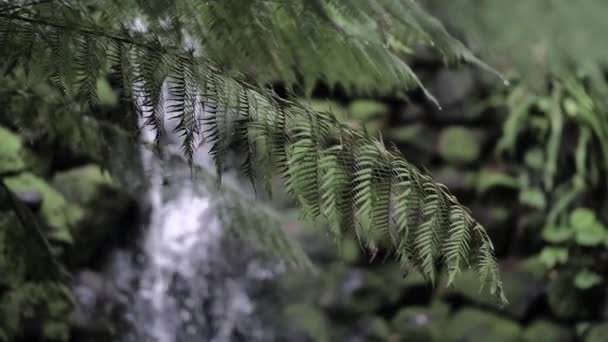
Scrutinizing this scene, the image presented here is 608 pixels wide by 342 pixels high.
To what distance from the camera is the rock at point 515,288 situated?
3.07 m

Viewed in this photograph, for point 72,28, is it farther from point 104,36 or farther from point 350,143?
point 350,143

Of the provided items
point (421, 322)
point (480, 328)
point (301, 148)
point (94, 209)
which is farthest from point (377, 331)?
point (301, 148)

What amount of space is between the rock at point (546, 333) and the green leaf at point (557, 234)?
39 centimetres

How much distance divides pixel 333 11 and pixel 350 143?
470 mm

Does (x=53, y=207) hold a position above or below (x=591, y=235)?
below

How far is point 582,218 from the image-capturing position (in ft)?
10.2

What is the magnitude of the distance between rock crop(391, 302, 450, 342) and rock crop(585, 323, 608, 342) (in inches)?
24.5

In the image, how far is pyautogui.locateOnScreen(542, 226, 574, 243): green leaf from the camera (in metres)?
3.14

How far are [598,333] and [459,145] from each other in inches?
51.5

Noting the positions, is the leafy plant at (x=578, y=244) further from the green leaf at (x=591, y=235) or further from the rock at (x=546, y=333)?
the rock at (x=546, y=333)

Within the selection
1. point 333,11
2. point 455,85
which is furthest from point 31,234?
point 455,85

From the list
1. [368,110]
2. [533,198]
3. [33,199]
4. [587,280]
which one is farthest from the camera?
[368,110]

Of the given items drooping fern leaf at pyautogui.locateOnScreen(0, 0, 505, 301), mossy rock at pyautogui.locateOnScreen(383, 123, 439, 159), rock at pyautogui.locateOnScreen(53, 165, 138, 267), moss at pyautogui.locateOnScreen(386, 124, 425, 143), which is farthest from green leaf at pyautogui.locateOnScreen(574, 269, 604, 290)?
drooping fern leaf at pyautogui.locateOnScreen(0, 0, 505, 301)

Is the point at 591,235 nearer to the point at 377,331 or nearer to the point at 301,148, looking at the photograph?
the point at 377,331
